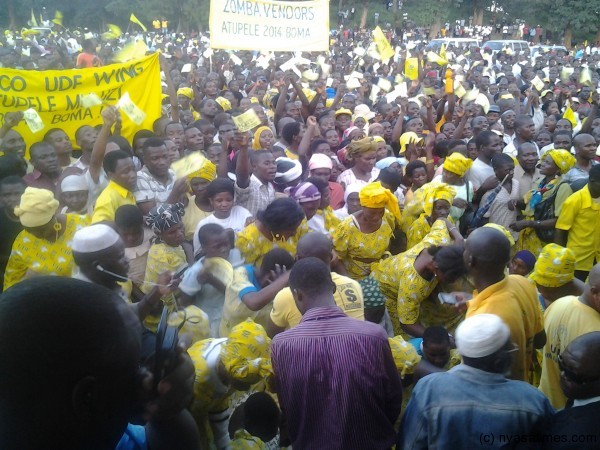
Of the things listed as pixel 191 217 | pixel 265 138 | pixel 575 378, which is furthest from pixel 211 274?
pixel 265 138

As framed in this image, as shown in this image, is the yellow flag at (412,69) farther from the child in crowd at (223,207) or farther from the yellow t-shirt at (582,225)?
the child in crowd at (223,207)

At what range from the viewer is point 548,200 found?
526 cm

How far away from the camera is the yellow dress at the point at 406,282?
3.68 metres

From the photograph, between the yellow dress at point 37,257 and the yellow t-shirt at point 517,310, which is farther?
the yellow dress at point 37,257

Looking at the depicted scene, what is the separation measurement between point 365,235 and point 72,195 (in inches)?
90.0

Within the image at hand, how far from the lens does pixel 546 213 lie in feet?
17.3

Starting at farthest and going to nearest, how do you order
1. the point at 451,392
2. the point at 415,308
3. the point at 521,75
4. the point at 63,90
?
the point at 521,75
the point at 63,90
the point at 415,308
the point at 451,392

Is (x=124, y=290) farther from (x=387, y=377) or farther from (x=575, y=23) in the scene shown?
(x=575, y=23)

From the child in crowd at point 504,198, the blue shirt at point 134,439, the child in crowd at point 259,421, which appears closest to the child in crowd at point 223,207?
the child in crowd at point 259,421

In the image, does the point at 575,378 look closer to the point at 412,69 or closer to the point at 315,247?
the point at 315,247

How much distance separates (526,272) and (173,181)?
2.93 meters

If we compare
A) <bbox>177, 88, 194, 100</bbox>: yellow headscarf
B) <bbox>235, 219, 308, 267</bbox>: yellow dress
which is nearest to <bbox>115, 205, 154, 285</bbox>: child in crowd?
<bbox>235, 219, 308, 267</bbox>: yellow dress

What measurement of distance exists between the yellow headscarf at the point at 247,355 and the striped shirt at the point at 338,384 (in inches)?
5.5

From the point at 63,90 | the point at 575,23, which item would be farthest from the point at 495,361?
the point at 575,23
